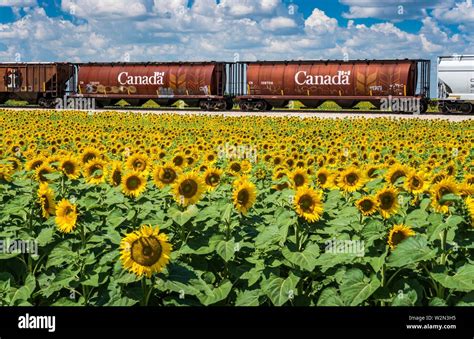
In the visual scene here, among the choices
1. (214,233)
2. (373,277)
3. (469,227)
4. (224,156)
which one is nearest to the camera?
(373,277)

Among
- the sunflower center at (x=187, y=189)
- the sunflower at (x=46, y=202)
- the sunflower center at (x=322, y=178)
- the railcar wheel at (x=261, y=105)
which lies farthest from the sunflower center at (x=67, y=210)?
the railcar wheel at (x=261, y=105)

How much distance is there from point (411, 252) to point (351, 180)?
2030 mm

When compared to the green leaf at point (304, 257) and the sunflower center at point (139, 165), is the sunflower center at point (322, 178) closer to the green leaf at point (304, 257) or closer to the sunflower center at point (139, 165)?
the green leaf at point (304, 257)

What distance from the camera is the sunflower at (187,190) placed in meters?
5.05

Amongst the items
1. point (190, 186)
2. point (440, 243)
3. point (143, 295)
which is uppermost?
point (190, 186)

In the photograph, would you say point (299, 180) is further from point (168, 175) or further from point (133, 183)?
point (133, 183)

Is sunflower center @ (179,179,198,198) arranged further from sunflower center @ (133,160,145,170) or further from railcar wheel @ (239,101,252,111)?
railcar wheel @ (239,101,252,111)

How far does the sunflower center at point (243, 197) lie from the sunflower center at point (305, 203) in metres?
0.55

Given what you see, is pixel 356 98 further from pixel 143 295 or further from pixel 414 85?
pixel 143 295

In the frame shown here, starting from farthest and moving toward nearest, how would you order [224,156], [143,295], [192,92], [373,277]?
[192,92] → [224,156] → [373,277] → [143,295]

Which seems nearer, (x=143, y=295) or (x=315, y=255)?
(x=143, y=295)

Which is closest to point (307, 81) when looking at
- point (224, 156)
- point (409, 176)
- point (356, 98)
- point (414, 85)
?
point (356, 98)

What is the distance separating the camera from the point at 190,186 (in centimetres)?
509

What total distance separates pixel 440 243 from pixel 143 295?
6.76 ft
